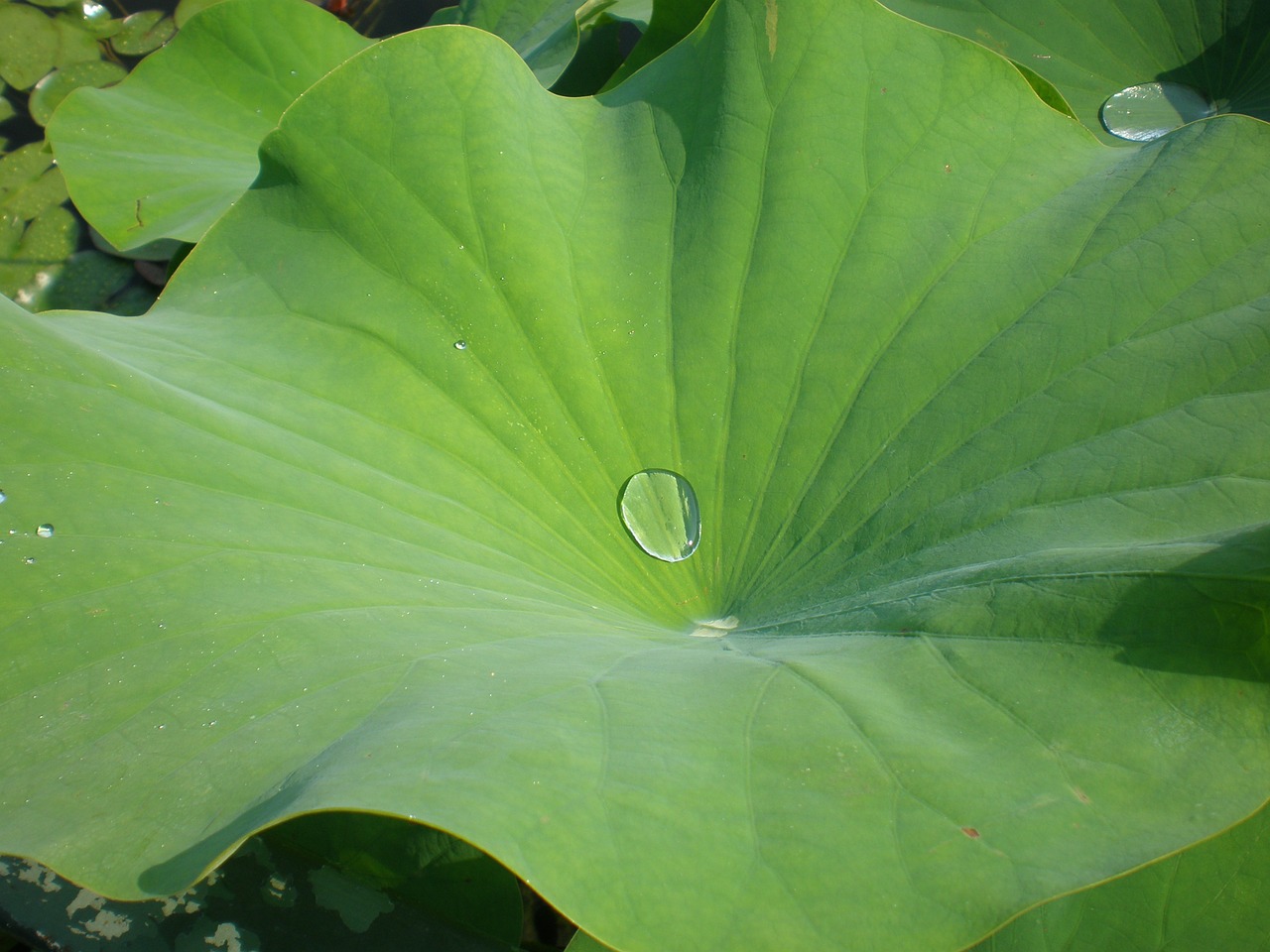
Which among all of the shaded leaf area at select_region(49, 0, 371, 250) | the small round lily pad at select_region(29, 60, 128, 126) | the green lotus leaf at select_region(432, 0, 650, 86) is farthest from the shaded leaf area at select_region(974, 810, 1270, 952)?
the small round lily pad at select_region(29, 60, 128, 126)

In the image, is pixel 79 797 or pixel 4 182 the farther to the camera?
pixel 4 182

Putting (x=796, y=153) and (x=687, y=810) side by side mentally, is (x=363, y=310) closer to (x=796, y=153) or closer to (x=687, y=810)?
(x=796, y=153)

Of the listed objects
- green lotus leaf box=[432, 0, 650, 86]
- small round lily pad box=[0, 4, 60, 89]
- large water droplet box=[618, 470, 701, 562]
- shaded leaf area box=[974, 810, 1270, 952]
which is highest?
green lotus leaf box=[432, 0, 650, 86]

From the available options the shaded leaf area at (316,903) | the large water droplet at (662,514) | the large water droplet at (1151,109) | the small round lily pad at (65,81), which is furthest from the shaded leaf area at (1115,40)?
the small round lily pad at (65,81)

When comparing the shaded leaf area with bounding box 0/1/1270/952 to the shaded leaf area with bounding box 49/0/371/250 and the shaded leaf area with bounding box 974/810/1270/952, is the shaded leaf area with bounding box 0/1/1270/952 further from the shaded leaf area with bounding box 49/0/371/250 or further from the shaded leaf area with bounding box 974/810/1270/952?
the shaded leaf area with bounding box 49/0/371/250

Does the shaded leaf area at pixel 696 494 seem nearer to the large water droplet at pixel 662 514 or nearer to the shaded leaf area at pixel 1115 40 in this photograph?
the large water droplet at pixel 662 514

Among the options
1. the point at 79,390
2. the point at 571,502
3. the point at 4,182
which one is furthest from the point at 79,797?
the point at 4,182
